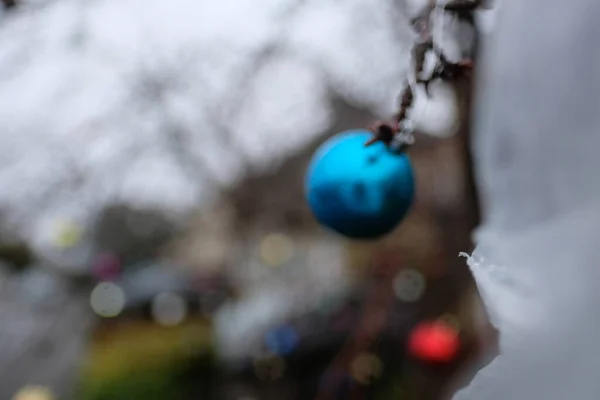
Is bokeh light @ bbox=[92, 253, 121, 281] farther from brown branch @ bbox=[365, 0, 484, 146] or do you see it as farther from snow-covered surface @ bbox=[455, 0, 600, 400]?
snow-covered surface @ bbox=[455, 0, 600, 400]

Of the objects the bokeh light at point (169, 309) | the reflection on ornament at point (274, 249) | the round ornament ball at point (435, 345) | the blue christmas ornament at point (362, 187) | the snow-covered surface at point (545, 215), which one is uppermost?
the reflection on ornament at point (274, 249)

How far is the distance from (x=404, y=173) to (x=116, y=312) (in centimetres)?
407

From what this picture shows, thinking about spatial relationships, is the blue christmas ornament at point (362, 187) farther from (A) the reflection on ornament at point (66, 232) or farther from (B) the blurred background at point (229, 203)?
(A) the reflection on ornament at point (66, 232)

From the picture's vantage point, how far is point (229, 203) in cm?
369

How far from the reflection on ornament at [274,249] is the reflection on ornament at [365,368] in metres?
2.72

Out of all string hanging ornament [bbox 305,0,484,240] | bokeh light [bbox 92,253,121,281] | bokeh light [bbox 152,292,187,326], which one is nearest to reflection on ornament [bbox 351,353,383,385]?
bokeh light [bbox 152,292,187,326]

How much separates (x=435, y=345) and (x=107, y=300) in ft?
10.1

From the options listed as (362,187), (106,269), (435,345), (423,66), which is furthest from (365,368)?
(106,269)

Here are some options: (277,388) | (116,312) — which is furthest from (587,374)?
(116,312)

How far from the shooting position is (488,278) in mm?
466

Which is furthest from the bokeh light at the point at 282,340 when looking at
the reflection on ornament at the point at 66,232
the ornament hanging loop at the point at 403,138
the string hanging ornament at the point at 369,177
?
the ornament hanging loop at the point at 403,138

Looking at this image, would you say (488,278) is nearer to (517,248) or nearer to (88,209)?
(517,248)

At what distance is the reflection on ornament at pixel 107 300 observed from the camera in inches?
177

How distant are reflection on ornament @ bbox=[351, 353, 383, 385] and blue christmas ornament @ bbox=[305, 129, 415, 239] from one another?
6.57 feet
